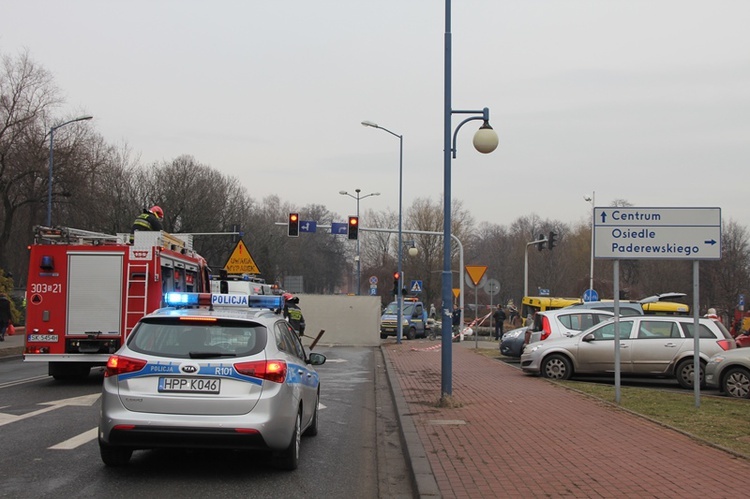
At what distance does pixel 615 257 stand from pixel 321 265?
92.9 m

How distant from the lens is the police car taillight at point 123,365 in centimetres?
679

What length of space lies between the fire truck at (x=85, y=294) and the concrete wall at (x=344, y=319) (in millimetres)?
17724

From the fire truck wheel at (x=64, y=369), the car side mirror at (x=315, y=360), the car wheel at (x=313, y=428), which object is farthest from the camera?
the fire truck wheel at (x=64, y=369)

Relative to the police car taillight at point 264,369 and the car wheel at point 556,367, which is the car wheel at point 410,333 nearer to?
the car wheel at point 556,367

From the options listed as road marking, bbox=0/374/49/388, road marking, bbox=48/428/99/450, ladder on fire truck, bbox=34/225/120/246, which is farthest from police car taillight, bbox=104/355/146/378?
road marking, bbox=0/374/49/388

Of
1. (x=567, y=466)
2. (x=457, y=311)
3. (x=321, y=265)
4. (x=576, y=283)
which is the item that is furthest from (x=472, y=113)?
(x=321, y=265)

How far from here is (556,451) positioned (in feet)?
26.5

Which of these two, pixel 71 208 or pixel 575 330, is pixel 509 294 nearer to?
pixel 71 208

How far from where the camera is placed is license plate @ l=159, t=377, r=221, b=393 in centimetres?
670

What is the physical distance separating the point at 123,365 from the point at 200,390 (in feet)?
2.50

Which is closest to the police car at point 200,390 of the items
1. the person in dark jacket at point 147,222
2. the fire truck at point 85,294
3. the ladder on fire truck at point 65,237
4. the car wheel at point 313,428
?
the car wheel at point 313,428

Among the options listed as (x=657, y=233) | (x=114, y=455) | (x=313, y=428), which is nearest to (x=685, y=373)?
(x=657, y=233)

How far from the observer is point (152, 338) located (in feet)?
23.2

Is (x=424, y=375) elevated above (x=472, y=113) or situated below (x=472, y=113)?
below
